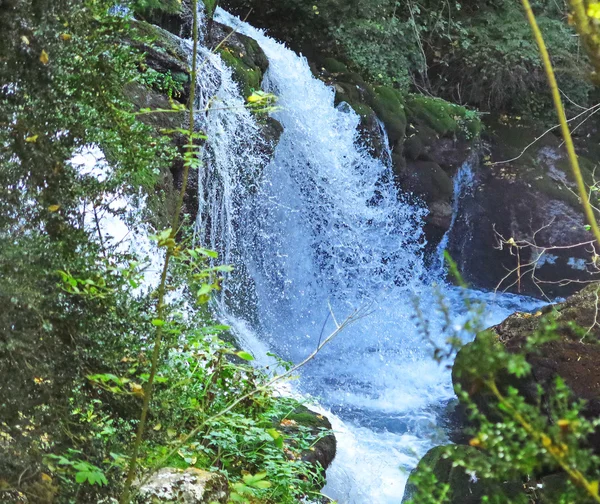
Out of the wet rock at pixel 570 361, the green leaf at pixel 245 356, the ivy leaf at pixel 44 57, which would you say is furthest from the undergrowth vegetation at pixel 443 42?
the green leaf at pixel 245 356

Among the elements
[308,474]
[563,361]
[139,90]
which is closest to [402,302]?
[563,361]

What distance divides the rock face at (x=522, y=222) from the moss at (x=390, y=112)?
1.84 meters

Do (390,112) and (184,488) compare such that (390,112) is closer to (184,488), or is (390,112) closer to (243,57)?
(243,57)

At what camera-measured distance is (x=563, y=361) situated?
5715 mm

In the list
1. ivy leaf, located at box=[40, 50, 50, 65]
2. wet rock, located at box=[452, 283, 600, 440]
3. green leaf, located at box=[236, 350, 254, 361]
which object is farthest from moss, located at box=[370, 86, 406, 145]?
green leaf, located at box=[236, 350, 254, 361]

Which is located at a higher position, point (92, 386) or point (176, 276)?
point (176, 276)

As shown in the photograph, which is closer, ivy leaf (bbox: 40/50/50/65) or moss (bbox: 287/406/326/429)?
ivy leaf (bbox: 40/50/50/65)

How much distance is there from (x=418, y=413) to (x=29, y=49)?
5.79m

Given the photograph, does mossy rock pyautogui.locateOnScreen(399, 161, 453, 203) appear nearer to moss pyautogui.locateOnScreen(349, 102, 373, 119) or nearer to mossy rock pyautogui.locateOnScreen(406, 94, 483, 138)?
mossy rock pyautogui.locateOnScreen(406, 94, 483, 138)

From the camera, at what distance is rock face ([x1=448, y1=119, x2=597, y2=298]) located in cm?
1083

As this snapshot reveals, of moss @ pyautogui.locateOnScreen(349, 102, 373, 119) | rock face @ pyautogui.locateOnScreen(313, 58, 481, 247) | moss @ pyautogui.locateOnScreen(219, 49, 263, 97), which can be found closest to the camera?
moss @ pyautogui.locateOnScreen(219, 49, 263, 97)

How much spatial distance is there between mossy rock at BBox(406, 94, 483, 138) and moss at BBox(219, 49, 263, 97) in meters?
3.70

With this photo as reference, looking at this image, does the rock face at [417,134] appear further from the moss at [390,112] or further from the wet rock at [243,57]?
the wet rock at [243,57]

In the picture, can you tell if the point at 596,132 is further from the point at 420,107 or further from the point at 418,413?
the point at 418,413
